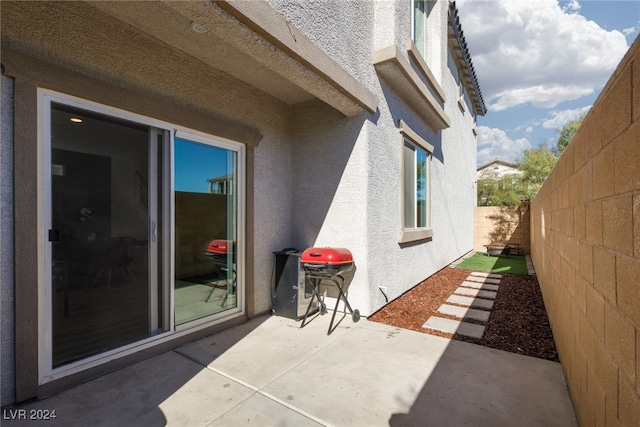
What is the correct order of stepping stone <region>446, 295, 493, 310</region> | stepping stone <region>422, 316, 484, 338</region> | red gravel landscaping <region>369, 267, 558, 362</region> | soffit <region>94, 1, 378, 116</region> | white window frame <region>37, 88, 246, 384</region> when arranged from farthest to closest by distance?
stepping stone <region>446, 295, 493, 310</region>, stepping stone <region>422, 316, 484, 338</region>, red gravel landscaping <region>369, 267, 558, 362</region>, white window frame <region>37, 88, 246, 384</region>, soffit <region>94, 1, 378, 116</region>

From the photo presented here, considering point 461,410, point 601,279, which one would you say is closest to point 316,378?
point 461,410

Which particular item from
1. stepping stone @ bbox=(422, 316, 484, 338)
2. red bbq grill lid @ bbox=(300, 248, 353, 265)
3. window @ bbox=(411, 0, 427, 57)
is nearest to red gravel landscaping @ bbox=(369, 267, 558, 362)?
stepping stone @ bbox=(422, 316, 484, 338)

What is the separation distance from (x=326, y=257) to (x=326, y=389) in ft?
6.06

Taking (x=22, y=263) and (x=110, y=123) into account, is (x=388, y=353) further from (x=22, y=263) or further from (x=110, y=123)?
(x=110, y=123)

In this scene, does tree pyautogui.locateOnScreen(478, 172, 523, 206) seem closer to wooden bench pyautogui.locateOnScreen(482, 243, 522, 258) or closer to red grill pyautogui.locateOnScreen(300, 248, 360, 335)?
wooden bench pyautogui.locateOnScreen(482, 243, 522, 258)

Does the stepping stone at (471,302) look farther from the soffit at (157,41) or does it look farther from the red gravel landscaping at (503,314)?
the soffit at (157,41)

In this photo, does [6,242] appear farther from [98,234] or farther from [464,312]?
[464,312]

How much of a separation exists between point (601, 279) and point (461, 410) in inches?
65.2

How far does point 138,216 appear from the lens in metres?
3.95

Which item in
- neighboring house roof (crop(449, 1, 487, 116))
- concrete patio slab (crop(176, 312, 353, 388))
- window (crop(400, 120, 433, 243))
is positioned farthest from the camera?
neighboring house roof (crop(449, 1, 487, 116))

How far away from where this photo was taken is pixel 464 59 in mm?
11070

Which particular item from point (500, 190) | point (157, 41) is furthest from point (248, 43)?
point (500, 190)

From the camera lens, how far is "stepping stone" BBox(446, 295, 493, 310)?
Answer: 573 centimetres

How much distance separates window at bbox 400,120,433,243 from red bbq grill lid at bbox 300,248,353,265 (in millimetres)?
1998
